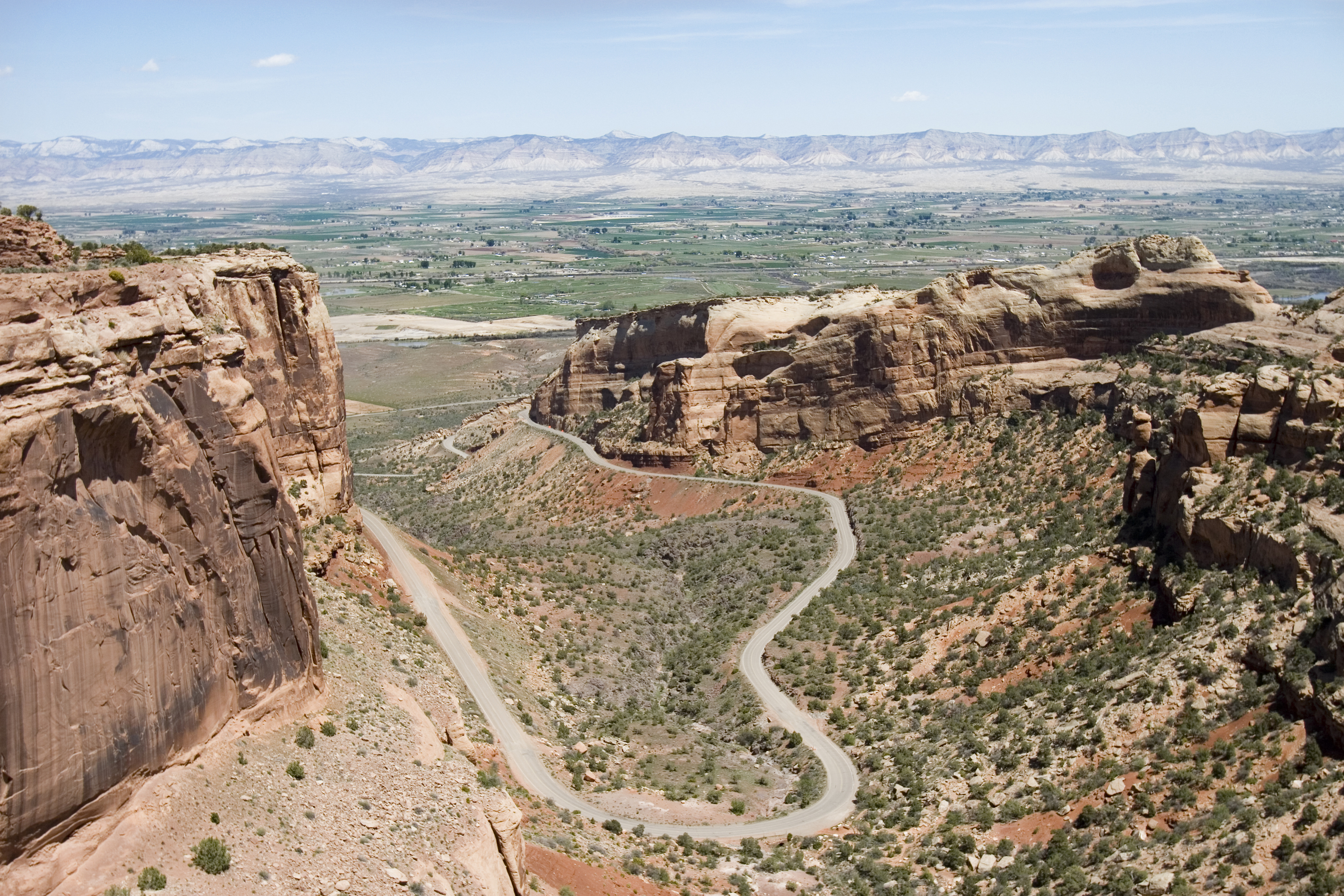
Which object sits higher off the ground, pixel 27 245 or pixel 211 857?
pixel 27 245

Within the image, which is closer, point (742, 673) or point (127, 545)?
point (127, 545)

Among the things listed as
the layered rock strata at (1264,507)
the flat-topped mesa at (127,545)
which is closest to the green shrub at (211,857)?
the flat-topped mesa at (127,545)

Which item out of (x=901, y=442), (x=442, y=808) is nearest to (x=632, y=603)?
(x=901, y=442)

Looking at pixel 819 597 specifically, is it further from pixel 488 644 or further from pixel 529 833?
pixel 529 833

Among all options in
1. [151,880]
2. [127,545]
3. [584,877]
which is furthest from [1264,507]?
[151,880]

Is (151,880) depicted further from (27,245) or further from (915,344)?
(915,344)

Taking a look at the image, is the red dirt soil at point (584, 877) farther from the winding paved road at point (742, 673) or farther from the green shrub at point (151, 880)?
the green shrub at point (151, 880)

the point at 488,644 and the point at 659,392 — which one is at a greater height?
the point at 659,392
